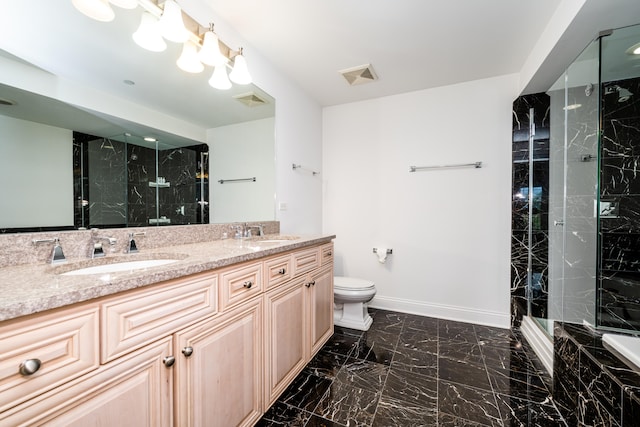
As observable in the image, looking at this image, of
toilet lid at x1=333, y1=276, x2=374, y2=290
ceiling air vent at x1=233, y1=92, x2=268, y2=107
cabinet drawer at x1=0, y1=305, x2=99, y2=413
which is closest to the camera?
cabinet drawer at x1=0, y1=305, x2=99, y2=413

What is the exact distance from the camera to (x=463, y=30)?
1788 millimetres

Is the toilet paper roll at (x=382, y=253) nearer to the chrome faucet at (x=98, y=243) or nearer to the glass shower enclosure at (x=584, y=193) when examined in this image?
the glass shower enclosure at (x=584, y=193)

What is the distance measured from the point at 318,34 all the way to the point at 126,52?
3.91 ft

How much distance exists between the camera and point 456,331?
89.4 inches

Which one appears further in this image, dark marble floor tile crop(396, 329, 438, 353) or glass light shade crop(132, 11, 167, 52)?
dark marble floor tile crop(396, 329, 438, 353)

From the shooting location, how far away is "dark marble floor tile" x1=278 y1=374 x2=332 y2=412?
1.42m

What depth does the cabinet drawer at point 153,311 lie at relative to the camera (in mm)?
692

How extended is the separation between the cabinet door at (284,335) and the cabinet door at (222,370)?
7 cm

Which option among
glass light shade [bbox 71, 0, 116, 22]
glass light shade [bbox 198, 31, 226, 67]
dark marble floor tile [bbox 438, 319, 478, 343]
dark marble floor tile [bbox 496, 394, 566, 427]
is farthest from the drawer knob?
dark marble floor tile [bbox 438, 319, 478, 343]

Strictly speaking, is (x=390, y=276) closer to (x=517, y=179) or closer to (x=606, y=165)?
(x=517, y=179)

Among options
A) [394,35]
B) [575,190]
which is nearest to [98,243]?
[394,35]

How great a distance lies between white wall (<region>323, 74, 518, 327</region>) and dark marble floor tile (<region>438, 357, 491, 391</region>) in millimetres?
812

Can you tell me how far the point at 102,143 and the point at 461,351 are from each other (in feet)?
8.35

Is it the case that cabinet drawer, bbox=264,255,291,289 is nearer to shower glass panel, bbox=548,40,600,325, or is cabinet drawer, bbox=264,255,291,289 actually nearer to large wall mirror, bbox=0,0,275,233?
large wall mirror, bbox=0,0,275,233
